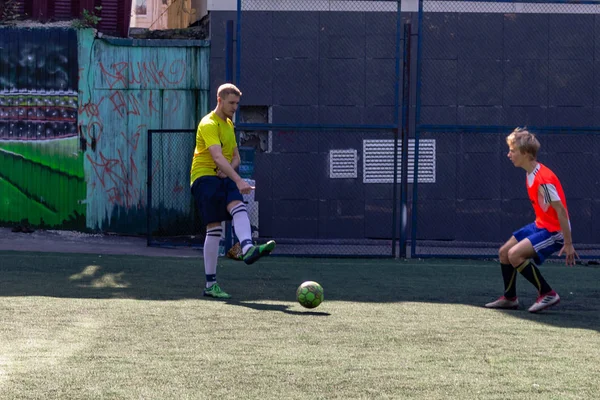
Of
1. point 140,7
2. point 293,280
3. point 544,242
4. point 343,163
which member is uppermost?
point 140,7

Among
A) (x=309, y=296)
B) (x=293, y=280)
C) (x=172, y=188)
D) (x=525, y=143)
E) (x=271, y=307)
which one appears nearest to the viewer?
(x=309, y=296)

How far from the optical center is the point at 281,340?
6.77 m

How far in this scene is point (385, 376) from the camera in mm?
5656

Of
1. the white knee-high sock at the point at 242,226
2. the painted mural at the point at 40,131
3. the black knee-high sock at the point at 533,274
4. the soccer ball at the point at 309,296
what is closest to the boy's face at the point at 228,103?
the white knee-high sock at the point at 242,226

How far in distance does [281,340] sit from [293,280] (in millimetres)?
4259

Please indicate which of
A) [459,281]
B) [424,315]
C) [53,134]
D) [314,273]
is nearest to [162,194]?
→ [53,134]

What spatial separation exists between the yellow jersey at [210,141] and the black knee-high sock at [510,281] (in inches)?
102

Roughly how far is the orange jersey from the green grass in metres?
0.75

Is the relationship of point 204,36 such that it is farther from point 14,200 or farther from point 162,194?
point 14,200

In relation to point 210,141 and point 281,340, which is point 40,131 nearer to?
point 210,141

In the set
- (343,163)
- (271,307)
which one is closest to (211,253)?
(271,307)

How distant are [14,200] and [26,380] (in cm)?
Answer: 1153

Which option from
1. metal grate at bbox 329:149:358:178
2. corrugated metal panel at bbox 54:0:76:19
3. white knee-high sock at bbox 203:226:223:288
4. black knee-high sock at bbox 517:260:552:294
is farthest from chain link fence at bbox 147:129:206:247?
black knee-high sock at bbox 517:260:552:294

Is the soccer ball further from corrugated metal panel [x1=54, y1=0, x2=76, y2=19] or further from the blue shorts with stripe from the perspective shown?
corrugated metal panel [x1=54, y1=0, x2=76, y2=19]
